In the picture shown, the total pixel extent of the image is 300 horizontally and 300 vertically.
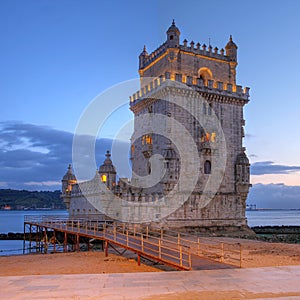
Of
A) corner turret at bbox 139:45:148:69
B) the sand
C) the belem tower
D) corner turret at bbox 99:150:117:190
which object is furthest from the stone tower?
the sand

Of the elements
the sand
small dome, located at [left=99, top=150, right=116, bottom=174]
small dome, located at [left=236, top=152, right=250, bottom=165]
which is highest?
small dome, located at [left=236, top=152, right=250, bottom=165]

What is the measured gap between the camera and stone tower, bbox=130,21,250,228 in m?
33.9

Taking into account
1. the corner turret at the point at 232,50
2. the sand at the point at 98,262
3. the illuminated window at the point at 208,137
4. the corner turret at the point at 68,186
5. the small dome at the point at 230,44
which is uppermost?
the small dome at the point at 230,44

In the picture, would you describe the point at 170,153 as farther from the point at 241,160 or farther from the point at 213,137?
the point at 241,160

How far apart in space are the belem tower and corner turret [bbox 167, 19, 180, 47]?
9 cm

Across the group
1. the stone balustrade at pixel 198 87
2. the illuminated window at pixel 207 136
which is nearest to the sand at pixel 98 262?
the illuminated window at pixel 207 136

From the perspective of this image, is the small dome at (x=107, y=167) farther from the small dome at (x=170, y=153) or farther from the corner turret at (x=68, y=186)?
the corner turret at (x=68, y=186)

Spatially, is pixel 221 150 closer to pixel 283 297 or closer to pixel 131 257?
pixel 131 257

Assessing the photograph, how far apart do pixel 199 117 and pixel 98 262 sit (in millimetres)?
18893

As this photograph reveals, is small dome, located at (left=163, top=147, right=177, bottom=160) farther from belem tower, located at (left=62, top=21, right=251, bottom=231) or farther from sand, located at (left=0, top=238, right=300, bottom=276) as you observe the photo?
sand, located at (left=0, top=238, right=300, bottom=276)

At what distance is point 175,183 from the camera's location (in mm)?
Result: 33031

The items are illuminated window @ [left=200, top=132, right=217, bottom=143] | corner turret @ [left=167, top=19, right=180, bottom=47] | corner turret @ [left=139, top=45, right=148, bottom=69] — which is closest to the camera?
illuminated window @ [left=200, top=132, right=217, bottom=143]

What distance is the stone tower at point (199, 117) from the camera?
33906mm

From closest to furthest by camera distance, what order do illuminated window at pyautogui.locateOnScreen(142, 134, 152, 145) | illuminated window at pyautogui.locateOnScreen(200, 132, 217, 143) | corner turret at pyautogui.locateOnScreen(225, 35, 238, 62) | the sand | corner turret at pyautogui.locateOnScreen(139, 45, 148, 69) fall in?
1. the sand
2. illuminated window at pyautogui.locateOnScreen(200, 132, 217, 143)
3. illuminated window at pyautogui.locateOnScreen(142, 134, 152, 145)
4. corner turret at pyautogui.locateOnScreen(225, 35, 238, 62)
5. corner turret at pyautogui.locateOnScreen(139, 45, 148, 69)
